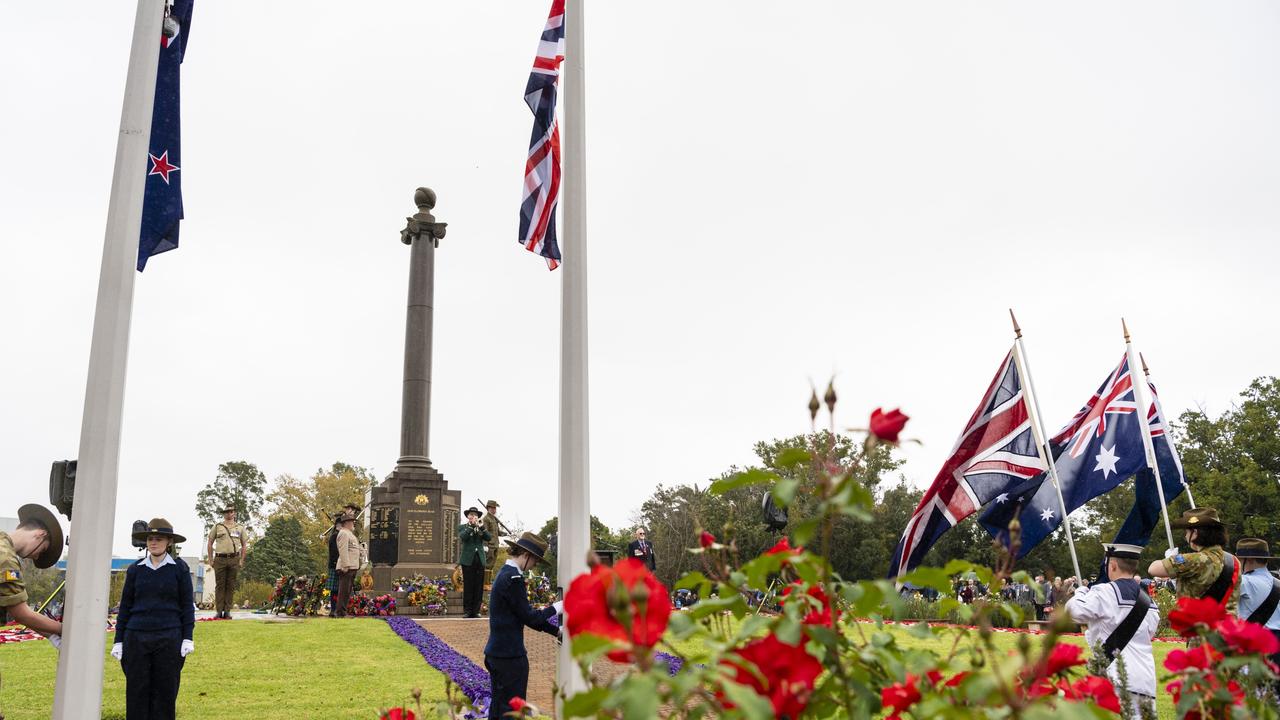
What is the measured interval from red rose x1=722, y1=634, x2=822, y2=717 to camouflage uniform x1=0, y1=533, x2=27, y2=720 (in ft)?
18.0

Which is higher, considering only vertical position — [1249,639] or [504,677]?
[1249,639]

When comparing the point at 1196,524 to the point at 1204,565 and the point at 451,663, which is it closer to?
the point at 1204,565

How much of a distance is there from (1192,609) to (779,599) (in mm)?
1108

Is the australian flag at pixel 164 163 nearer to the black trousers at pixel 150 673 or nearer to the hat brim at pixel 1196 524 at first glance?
the black trousers at pixel 150 673

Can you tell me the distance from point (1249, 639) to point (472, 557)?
56.9 ft

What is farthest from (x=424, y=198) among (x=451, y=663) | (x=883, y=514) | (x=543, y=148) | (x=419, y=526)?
(x=883, y=514)

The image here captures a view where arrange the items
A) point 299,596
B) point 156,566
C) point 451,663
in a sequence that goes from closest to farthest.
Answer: point 156,566 → point 451,663 → point 299,596

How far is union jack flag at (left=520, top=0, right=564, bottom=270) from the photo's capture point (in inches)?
290

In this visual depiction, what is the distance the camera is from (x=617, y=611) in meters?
1.33

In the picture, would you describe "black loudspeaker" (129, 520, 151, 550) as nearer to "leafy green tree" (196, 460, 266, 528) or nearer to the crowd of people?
the crowd of people

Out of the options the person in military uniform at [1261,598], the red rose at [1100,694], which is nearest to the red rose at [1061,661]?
the red rose at [1100,694]

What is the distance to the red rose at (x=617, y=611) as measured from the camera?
1.35 m

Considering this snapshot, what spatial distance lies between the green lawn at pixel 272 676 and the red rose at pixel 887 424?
661 centimetres

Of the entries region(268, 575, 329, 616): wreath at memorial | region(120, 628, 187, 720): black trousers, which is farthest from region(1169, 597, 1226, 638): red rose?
region(268, 575, 329, 616): wreath at memorial
